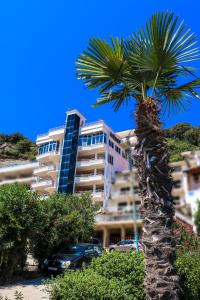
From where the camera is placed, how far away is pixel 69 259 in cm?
1423

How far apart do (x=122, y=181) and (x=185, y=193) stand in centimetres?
132

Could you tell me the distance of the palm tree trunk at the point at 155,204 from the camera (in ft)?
16.7

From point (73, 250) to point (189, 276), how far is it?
914 centimetres

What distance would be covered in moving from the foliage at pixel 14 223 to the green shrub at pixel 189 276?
7.05 m

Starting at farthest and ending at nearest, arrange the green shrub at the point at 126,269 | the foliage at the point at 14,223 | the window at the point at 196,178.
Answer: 1. the foliage at the point at 14,223
2. the green shrub at the point at 126,269
3. the window at the point at 196,178

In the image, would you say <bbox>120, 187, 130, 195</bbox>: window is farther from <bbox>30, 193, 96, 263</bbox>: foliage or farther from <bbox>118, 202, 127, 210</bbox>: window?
<bbox>30, 193, 96, 263</bbox>: foliage

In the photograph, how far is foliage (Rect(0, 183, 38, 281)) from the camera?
12.4 m

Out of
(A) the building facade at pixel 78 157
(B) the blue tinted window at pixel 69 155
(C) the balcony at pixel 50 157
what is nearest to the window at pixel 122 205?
(A) the building facade at pixel 78 157

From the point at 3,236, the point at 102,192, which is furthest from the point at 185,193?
the point at 102,192

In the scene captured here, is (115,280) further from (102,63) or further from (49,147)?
(49,147)

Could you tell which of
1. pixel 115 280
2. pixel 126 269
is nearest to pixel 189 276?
pixel 126 269

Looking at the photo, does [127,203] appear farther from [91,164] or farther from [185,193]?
[91,164]

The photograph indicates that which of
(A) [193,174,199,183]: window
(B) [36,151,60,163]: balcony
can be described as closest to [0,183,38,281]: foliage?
(A) [193,174,199,183]: window

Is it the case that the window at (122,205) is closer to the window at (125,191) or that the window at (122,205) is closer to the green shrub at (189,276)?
the window at (125,191)
